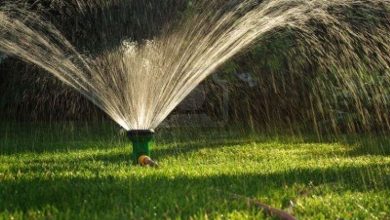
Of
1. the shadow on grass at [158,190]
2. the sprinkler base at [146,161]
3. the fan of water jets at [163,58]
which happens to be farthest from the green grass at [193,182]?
the fan of water jets at [163,58]

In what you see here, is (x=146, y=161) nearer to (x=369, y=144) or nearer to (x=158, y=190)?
(x=158, y=190)

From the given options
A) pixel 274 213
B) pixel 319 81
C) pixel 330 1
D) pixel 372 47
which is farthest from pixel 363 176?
pixel 319 81

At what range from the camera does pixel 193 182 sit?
5.57 m

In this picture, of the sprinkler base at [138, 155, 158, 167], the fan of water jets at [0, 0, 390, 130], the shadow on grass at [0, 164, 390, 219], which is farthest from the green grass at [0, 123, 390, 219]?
the fan of water jets at [0, 0, 390, 130]

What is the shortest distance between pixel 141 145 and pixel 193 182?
1.47m

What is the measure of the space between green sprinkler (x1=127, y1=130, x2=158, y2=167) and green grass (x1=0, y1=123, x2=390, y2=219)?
0.53 ft

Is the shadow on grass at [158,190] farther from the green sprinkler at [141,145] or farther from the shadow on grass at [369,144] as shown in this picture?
the shadow on grass at [369,144]

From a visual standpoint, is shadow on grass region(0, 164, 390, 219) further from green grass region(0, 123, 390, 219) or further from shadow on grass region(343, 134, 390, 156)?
shadow on grass region(343, 134, 390, 156)

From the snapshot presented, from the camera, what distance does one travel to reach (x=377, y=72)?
1452cm

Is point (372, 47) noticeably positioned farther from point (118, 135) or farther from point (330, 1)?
point (118, 135)

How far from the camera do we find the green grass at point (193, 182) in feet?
14.0

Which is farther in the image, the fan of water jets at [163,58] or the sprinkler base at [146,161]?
the fan of water jets at [163,58]

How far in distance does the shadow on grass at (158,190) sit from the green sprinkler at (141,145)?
2.94 ft

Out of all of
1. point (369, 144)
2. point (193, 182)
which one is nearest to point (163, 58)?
point (193, 182)
